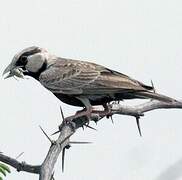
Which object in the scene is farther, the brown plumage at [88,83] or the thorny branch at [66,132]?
the brown plumage at [88,83]

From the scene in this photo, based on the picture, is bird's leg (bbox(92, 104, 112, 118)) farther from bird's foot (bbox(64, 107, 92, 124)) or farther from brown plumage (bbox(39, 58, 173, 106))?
brown plumage (bbox(39, 58, 173, 106))

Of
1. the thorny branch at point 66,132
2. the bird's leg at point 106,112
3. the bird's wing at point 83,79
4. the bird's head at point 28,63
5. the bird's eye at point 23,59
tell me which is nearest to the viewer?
the thorny branch at point 66,132

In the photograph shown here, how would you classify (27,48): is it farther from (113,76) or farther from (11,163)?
(11,163)

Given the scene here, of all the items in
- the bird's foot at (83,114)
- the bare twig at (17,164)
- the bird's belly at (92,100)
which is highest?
the bare twig at (17,164)

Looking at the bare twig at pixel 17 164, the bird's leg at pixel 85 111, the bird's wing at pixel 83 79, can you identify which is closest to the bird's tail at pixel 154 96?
the bird's wing at pixel 83 79

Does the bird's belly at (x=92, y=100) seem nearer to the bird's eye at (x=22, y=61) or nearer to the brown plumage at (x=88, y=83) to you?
the brown plumage at (x=88, y=83)

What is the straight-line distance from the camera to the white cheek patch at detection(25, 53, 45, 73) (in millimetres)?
7422

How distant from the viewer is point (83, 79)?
7.49 meters

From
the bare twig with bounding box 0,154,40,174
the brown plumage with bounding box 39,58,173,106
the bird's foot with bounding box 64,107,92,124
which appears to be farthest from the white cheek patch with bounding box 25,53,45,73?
the bare twig with bounding box 0,154,40,174

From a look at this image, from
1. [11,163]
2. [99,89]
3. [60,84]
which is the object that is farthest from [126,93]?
[11,163]

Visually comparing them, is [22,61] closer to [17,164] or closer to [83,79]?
[83,79]

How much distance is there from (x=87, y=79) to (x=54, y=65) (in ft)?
2.02

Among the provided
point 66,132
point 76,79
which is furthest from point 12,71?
point 66,132

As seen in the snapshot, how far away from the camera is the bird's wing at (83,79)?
714 cm
